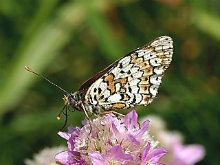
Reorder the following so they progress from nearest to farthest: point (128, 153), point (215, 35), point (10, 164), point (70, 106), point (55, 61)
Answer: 1. point (128, 153)
2. point (70, 106)
3. point (10, 164)
4. point (215, 35)
5. point (55, 61)

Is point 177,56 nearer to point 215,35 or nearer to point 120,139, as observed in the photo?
point 215,35

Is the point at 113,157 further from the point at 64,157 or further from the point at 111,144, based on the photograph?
the point at 64,157

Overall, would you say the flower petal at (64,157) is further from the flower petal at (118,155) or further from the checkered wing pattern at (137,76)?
the checkered wing pattern at (137,76)

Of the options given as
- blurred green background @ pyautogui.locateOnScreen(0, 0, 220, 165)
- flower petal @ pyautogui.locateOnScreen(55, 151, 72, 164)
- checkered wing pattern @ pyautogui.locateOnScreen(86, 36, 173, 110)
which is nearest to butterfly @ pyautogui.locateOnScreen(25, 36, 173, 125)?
checkered wing pattern @ pyautogui.locateOnScreen(86, 36, 173, 110)

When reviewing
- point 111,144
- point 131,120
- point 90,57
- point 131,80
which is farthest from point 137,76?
point 90,57

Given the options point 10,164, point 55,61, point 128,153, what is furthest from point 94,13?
point 128,153

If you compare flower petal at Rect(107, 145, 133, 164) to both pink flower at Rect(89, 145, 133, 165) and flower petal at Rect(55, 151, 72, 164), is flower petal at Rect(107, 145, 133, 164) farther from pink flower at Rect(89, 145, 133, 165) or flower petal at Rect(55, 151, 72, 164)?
flower petal at Rect(55, 151, 72, 164)
